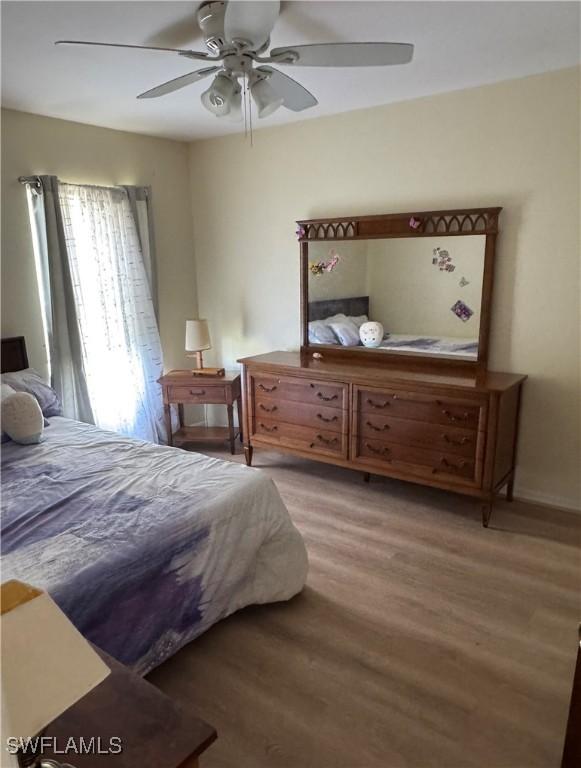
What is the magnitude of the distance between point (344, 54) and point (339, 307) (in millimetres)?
2011

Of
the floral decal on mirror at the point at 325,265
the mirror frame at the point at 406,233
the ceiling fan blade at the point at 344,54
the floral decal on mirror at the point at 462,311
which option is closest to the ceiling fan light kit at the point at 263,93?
the ceiling fan blade at the point at 344,54

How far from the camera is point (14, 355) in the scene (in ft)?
11.2

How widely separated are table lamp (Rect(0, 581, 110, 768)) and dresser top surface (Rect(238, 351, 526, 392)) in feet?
8.34

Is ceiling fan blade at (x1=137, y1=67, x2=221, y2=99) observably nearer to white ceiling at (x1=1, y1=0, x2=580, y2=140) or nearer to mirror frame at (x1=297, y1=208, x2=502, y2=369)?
white ceiling at (x1=1, y1=0, x2=580, y2=140)

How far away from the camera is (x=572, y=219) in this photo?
2.91m

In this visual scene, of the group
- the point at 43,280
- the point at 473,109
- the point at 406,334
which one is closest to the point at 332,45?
the point at 473,109

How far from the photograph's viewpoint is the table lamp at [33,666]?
66cm

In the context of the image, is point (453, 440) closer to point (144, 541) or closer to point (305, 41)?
point (144, 541)

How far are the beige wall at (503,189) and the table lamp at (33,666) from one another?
9.96 feet

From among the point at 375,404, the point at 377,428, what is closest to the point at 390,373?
the point at 375,404

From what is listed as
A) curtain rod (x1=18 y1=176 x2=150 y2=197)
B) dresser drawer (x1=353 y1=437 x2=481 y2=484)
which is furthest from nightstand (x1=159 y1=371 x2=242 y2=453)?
curtain rod (x1=18 y1=176 x2=150 y2=197)

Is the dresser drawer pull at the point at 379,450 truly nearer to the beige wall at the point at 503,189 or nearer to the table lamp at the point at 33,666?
the beige wall at the point at 503,189

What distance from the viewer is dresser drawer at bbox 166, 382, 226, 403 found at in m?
4.11

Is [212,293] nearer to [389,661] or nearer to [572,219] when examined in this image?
[572,219]
